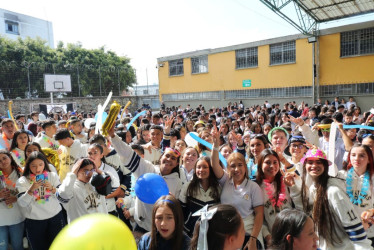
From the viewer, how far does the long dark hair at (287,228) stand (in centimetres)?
163

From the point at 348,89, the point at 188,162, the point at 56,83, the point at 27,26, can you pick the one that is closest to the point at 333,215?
the point at 188,162

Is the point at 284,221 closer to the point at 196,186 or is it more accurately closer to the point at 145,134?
the point at 196,186

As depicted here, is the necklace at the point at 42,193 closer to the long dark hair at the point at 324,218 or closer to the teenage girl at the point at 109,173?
the teenage girl at the point at 109,173

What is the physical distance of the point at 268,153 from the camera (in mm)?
2627

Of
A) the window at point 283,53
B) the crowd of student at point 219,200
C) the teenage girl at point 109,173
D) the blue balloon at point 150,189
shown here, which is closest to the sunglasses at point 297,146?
the crowd of student at point 219,200

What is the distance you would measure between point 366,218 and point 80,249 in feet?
7.03

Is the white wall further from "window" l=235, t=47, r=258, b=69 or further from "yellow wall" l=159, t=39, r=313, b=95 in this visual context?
"window" l=235, t=47, r=258, b=69

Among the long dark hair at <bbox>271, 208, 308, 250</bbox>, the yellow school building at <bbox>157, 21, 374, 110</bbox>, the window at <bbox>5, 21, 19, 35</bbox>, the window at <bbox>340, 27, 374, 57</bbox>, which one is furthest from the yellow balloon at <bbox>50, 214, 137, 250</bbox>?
the window at <bbox>5, 21, 19, 35</bbox>

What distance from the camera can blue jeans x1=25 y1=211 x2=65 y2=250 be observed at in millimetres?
2941

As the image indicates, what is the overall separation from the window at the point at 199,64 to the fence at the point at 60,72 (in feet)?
20.0

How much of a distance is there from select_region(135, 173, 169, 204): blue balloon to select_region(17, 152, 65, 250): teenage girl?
1.09 m

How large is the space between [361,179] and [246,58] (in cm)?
1827

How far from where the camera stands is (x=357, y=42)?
50.2 ft

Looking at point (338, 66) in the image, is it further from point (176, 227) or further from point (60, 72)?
point (60, 72)
